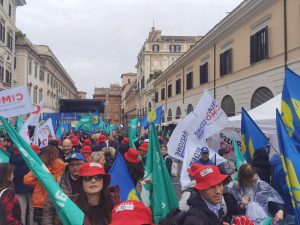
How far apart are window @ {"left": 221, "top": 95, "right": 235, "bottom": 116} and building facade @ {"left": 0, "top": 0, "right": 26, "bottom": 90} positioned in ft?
66.1

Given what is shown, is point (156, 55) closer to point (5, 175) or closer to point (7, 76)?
point (7, 76)

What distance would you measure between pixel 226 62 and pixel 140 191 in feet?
67.1

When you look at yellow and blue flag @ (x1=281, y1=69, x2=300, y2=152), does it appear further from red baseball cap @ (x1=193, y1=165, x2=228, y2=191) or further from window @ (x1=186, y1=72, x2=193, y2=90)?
window @ (x1=186, y1=72, x2=193, y2=90)

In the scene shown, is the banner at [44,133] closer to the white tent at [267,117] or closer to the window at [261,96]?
the white tent at [267,117]

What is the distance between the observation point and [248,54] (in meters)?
20.8

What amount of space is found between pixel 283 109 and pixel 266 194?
3.74ft

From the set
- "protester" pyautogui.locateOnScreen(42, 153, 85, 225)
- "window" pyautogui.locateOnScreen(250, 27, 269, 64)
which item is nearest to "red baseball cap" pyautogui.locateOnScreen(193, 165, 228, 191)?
"protester" pyautogui.locateOnScreen(42, 153, 85, 225)

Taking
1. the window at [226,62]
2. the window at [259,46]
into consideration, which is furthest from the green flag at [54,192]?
the window at [226,62]

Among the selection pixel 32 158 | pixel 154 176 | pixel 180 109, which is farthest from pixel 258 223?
pixel 180 109

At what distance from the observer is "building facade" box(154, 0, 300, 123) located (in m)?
16.8

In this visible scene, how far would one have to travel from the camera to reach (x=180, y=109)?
37.2m

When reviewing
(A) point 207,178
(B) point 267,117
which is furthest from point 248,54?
(A) point 207,178

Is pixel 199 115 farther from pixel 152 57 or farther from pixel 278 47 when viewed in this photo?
pixel 152 57

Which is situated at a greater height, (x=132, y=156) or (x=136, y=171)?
(x=132, y=156)
